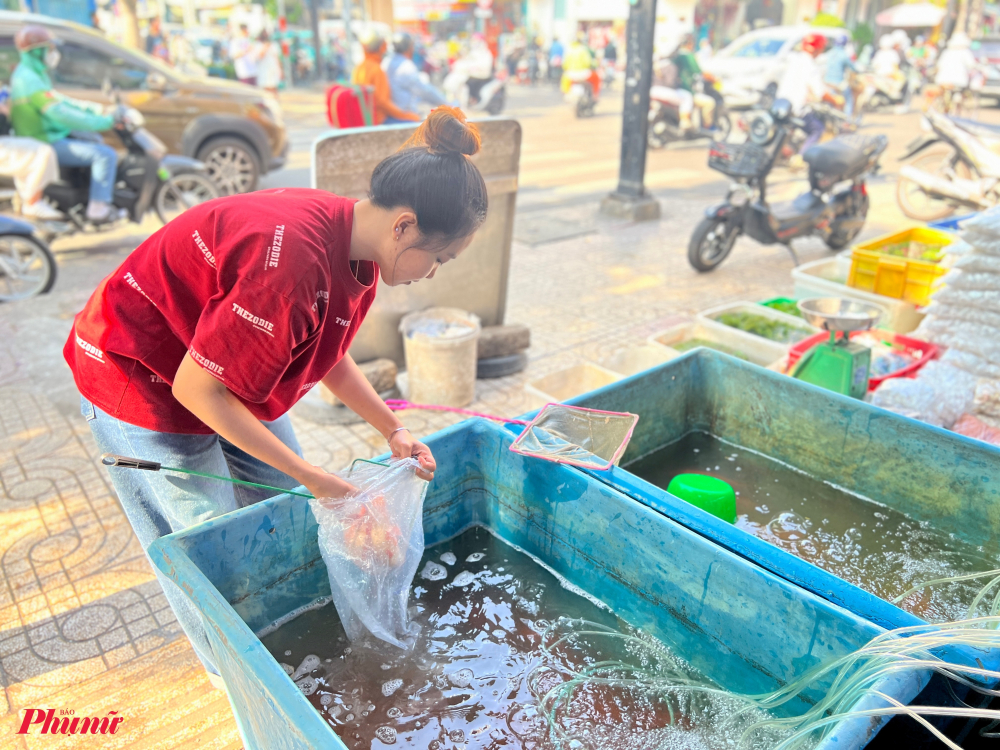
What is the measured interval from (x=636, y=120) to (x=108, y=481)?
609 centimetres

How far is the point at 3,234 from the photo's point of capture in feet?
15.9

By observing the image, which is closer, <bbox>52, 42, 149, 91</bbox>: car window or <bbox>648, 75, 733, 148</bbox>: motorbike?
<bbox>52, 42, 149, 91</bbox>: car window

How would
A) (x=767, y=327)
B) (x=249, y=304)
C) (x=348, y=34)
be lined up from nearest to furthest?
(x=249, y=304) → (x=767, y=327) → (x=348, y=34)

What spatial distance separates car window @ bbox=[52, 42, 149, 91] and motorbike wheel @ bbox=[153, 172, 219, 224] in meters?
1.39

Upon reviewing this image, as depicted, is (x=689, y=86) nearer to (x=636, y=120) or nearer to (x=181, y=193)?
(x=636, y=120)

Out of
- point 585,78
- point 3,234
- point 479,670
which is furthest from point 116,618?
point 585,78

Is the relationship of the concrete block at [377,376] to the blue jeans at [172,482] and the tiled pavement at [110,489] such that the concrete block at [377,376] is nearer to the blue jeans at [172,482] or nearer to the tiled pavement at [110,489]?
the tiled pavement at [110,489]

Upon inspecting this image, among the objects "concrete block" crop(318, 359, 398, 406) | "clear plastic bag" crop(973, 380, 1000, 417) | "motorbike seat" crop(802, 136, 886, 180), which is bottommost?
"concrete block" crop(318, 359, 398, 406)

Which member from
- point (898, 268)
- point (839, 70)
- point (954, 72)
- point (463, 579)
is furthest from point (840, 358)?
point (954, 72)

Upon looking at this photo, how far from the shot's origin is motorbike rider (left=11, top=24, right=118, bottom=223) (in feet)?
18.0

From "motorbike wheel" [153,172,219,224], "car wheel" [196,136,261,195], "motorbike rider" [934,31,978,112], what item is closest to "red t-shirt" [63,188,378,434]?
"motorbike wheel" [153,172,219,224]

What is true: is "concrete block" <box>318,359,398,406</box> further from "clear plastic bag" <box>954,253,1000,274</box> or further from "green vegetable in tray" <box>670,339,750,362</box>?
"clear plastic bag" <box>954,253,1000,274</box>

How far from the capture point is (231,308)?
134cm

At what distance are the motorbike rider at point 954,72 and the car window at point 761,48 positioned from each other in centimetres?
349
